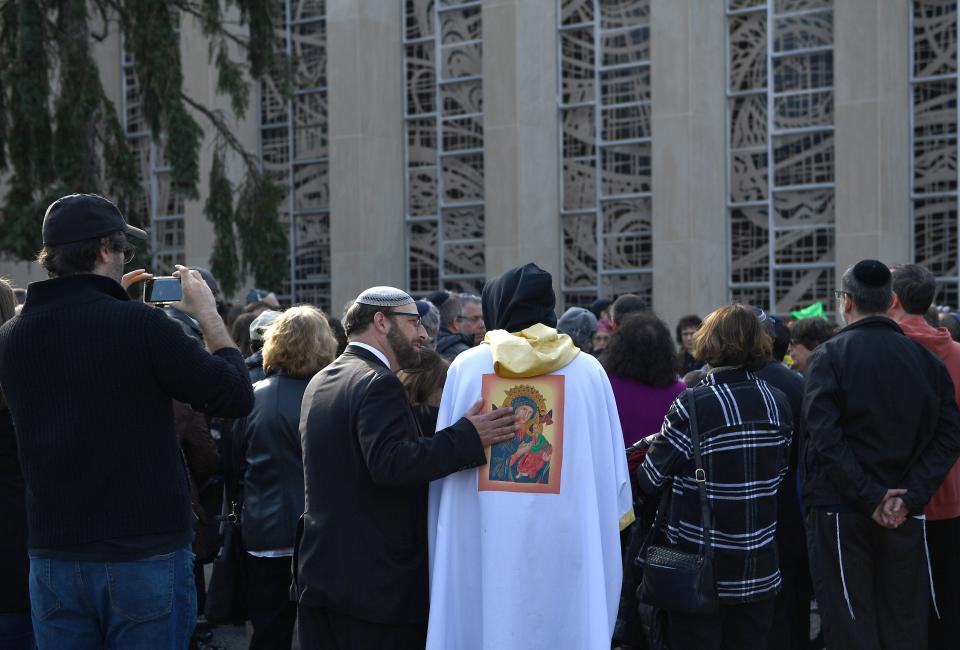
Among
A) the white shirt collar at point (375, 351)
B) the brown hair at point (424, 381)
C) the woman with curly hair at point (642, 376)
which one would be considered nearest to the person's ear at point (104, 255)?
the white shirt collar at point (375, 351)

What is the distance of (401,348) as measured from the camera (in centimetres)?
433

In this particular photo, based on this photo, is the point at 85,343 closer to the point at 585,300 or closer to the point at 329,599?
the point at 329,599

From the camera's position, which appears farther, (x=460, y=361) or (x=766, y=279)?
(x=766, y=279)

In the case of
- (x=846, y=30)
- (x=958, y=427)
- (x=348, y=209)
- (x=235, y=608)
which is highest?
(x=846, y=30)

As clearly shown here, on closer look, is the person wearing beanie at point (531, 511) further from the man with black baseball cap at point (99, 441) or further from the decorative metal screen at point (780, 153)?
the decorative metal screen at point (780, 153)

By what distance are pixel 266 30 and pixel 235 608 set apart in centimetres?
1272

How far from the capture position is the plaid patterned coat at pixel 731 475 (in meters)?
4.80

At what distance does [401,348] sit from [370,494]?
604mm

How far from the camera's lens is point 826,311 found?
15.2 meters

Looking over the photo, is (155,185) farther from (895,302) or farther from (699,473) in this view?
(699,473)

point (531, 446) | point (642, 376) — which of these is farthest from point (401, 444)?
point (642, 376)

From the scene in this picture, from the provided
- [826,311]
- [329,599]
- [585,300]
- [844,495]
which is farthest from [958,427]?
→ [585,300]

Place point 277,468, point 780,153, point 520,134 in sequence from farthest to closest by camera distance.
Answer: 1. point 520,134
2. point 780,153
3. point 277,468

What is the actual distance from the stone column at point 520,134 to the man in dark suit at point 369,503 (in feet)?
42.9
